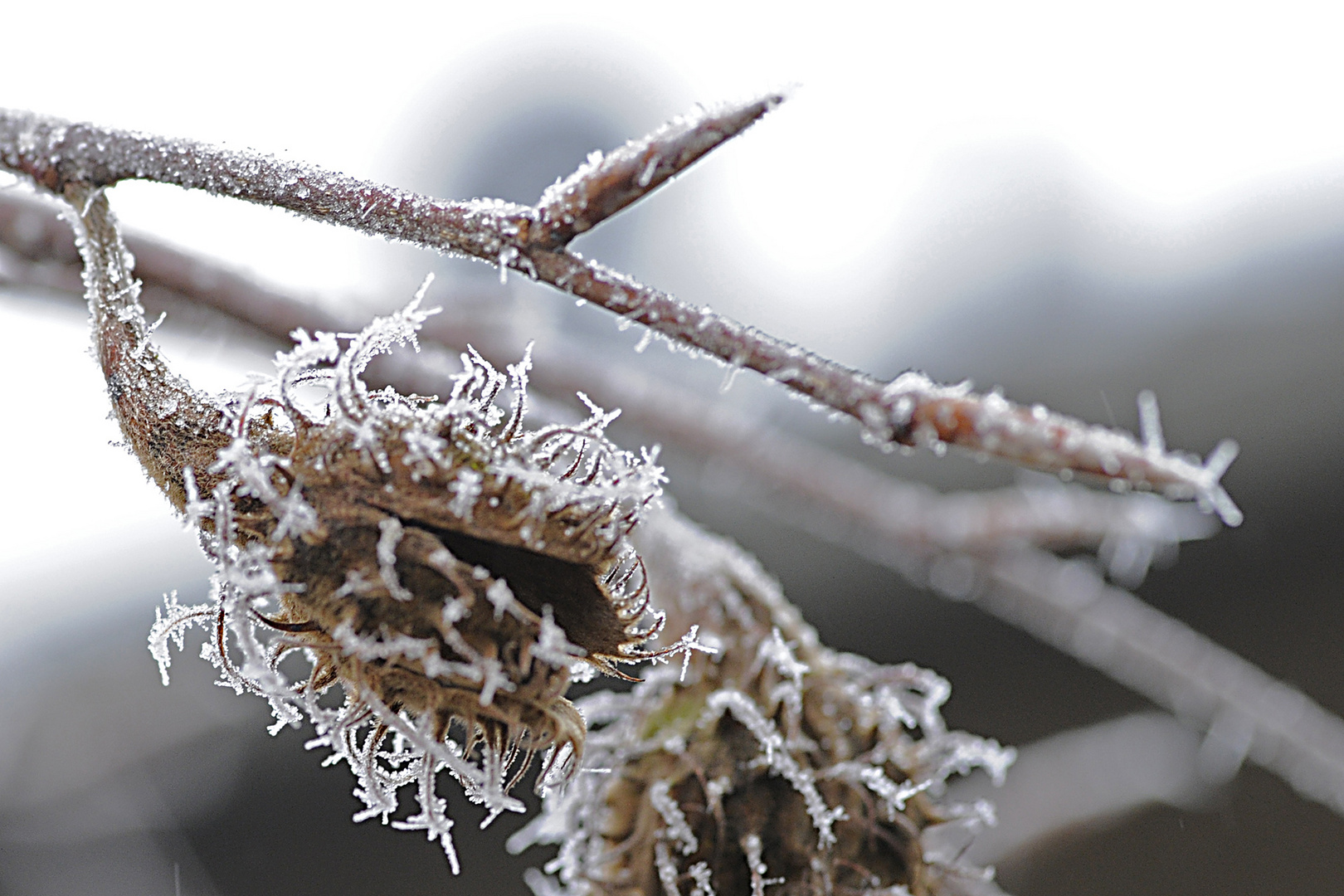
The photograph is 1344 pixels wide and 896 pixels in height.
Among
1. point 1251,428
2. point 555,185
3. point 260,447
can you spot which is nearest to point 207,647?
point 260,447

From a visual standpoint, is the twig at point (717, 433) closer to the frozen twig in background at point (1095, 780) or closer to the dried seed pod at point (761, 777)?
the dried seed pod at point (761, 777)

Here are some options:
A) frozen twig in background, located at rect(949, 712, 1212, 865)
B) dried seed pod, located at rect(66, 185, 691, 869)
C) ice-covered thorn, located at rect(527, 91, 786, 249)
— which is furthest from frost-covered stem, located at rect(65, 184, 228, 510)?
frozen twig in background, located at rect(949, 712, 1212, 865)

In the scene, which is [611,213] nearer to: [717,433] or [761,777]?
[761,777]

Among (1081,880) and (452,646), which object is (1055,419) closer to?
(452,646)

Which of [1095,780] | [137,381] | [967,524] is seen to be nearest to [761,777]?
[967,524]

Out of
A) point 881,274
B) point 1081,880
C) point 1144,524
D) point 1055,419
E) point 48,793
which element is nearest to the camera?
point 1055,419
